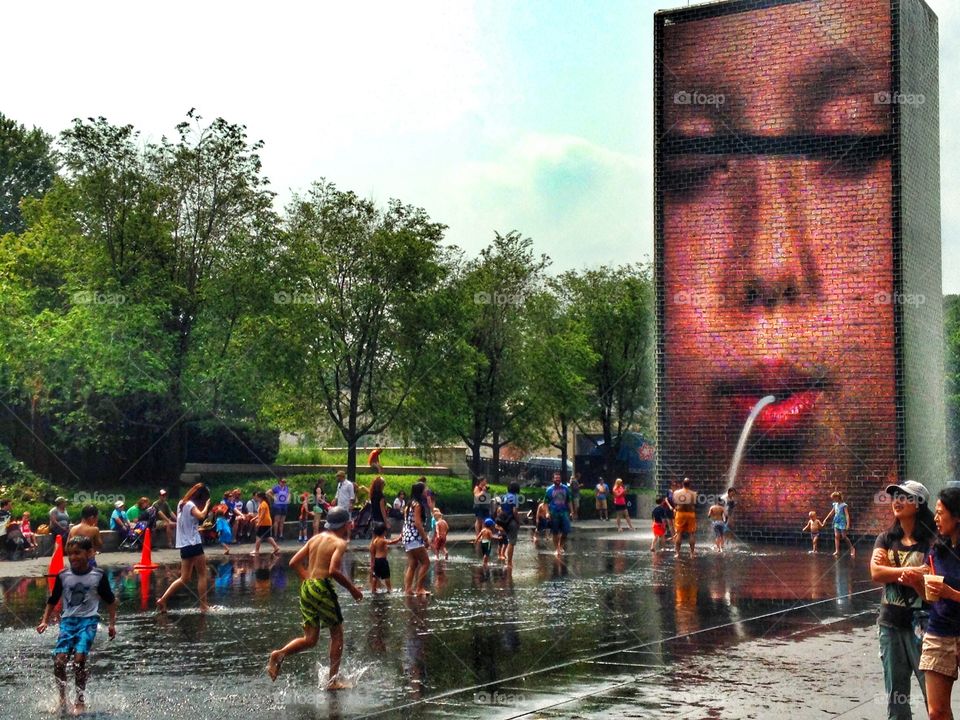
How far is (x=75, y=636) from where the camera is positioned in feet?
33.9

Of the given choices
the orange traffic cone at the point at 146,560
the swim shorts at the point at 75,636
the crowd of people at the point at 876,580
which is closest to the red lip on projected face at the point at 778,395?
the crowd of people at the point at 876,580

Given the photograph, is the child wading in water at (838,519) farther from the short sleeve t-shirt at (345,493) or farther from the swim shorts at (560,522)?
the short sleeve t-shirt at (345,493)

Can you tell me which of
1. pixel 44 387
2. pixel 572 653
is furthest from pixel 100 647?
pixel 44 387

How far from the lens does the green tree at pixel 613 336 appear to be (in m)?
57.0

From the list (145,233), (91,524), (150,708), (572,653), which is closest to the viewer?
(150,708)

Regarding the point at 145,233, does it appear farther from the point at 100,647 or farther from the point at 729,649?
the point at 729,649

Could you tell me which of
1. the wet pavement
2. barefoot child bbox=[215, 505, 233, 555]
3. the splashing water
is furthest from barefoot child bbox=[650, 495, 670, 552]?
barefoot child bbox=[215, 505, 233, 555]

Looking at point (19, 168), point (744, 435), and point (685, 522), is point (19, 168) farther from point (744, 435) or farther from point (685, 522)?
point (685, 522)

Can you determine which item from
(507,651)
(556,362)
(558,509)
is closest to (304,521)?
(558,509)

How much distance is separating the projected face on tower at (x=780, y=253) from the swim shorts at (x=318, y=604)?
1986 cm

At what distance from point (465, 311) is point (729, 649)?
31.9 m

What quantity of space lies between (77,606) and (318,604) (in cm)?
203

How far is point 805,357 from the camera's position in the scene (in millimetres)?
28375

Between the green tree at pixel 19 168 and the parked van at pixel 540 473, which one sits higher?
the green tree at pixel 19 168
